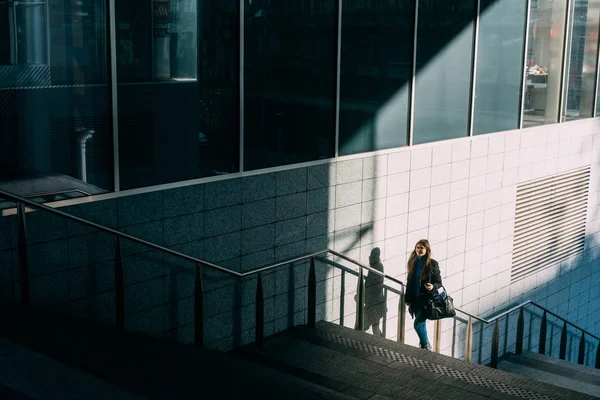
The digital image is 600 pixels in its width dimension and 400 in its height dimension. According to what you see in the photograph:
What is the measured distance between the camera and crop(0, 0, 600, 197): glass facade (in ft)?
22.8

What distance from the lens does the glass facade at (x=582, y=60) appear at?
14117 mm

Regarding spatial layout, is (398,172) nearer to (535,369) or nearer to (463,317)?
(463,317)

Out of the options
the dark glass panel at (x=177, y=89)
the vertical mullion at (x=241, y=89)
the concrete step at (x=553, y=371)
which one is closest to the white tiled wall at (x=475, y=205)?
the concrete step at (x=553, y=371)

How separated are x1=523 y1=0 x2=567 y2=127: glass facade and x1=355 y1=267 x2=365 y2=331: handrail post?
4.58m

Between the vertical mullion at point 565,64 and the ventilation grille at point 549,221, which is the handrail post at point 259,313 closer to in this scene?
the ventilation grille at point 549,221

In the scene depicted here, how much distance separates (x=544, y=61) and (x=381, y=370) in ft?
24.4

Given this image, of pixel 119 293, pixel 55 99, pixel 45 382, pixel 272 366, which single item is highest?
pixel 55 99

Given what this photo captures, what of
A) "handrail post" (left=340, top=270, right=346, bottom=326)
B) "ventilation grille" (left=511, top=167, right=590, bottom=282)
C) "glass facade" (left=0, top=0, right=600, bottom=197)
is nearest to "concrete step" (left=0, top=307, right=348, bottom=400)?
"glass facade" (left=0, top=0, right=600, bottom=197)

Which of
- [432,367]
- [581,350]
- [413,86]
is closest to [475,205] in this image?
[413,86]

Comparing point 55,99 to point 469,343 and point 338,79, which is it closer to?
point 338,79

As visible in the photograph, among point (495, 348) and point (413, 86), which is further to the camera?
point (495, 348)

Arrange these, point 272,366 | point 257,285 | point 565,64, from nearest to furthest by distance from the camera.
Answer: point 272,366 → point 257,285 → point 565,64

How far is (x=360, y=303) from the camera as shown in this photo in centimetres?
1033

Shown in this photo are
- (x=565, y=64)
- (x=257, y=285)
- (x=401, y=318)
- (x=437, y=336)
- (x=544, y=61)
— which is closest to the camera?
(x=257, y=285)
